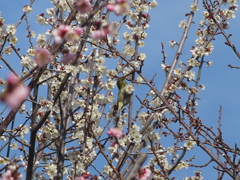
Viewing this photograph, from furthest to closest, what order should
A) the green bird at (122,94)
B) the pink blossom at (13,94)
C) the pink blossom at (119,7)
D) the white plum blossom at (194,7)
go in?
the white plum blossom at (194,7)
the green bird at (122,94)
the pink blossom at (119,7)
the pink blossom at (13,94)

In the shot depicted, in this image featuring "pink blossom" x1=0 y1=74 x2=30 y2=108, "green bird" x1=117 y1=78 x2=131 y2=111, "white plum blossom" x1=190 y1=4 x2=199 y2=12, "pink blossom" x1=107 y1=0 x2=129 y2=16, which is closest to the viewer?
"pink blossom" x1=0 y1=74 x2=30 y2=108

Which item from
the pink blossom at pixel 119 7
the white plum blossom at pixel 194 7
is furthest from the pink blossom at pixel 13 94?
the white plum blossom at pixel 194 7

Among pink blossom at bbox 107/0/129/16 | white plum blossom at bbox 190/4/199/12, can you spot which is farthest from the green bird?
pink blossom at bbox 107/0/129/16

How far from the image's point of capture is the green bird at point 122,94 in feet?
16.0

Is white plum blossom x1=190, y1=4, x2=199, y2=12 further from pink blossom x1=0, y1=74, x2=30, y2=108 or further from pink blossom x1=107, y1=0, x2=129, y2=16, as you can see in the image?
pink blossom x1=0, y1=74, x2=30, y2=108

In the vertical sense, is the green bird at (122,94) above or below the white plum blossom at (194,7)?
below

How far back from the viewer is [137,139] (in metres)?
4.71

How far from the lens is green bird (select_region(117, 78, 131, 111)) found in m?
4.88

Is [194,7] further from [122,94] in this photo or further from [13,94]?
[13,94]

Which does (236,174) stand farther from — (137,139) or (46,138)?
(46,138)

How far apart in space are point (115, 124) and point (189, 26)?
187 centimetres

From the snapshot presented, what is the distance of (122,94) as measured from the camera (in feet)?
16.0

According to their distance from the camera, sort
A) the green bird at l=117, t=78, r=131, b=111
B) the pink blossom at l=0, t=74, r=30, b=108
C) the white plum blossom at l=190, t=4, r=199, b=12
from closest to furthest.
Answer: the pink blossom at l=0, t=74, r=30, b=108 → the green bird at l=117, t=78, r=131, b=111 → the white plum blossom at l=190, t=4, r=199, b=12

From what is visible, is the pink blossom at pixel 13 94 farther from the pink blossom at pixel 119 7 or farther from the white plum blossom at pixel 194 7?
the white plum blossom at pixel 194 7
